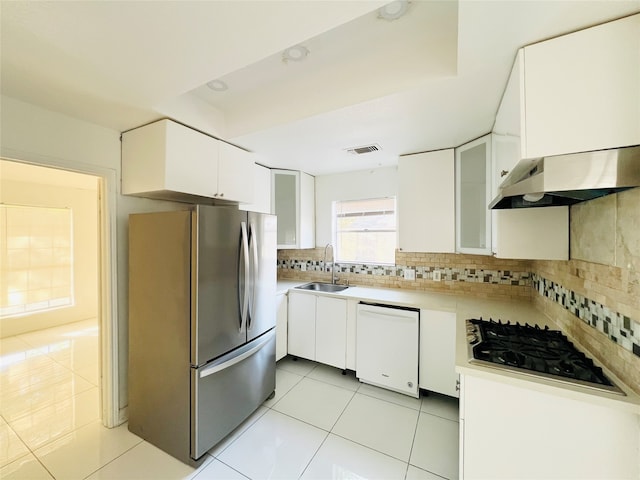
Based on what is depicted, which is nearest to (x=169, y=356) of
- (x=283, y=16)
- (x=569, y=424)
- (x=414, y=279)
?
A: (x=283, y=16)

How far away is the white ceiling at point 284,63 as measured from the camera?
38.0 inches

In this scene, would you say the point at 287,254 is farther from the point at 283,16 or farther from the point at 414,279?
the point at 283,16

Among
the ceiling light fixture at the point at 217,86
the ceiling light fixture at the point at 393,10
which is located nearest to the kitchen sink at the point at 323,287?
the ceiling light fixture at the point at 217,86

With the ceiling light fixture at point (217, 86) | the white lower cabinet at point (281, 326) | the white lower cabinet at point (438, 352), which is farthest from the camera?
the white lower cabinet at point (281, 326)

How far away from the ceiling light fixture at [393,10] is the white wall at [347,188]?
1.84 m

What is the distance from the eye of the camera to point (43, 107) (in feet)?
5.46

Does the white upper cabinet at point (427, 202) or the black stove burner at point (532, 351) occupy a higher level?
the white upper cabinet at point (427, 202)

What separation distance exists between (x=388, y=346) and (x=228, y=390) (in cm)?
143

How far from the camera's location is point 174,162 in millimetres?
1845

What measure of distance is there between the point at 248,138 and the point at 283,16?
1.26 meters

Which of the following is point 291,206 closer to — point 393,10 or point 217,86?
point 217,86

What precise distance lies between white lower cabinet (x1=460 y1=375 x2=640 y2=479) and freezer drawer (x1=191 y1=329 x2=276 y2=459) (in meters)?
1.48

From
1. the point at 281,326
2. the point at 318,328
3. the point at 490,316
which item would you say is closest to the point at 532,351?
the point at 490,316

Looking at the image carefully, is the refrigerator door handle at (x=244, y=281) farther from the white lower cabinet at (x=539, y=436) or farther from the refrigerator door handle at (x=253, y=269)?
the white lower cabinet at (x=539, y=436)
